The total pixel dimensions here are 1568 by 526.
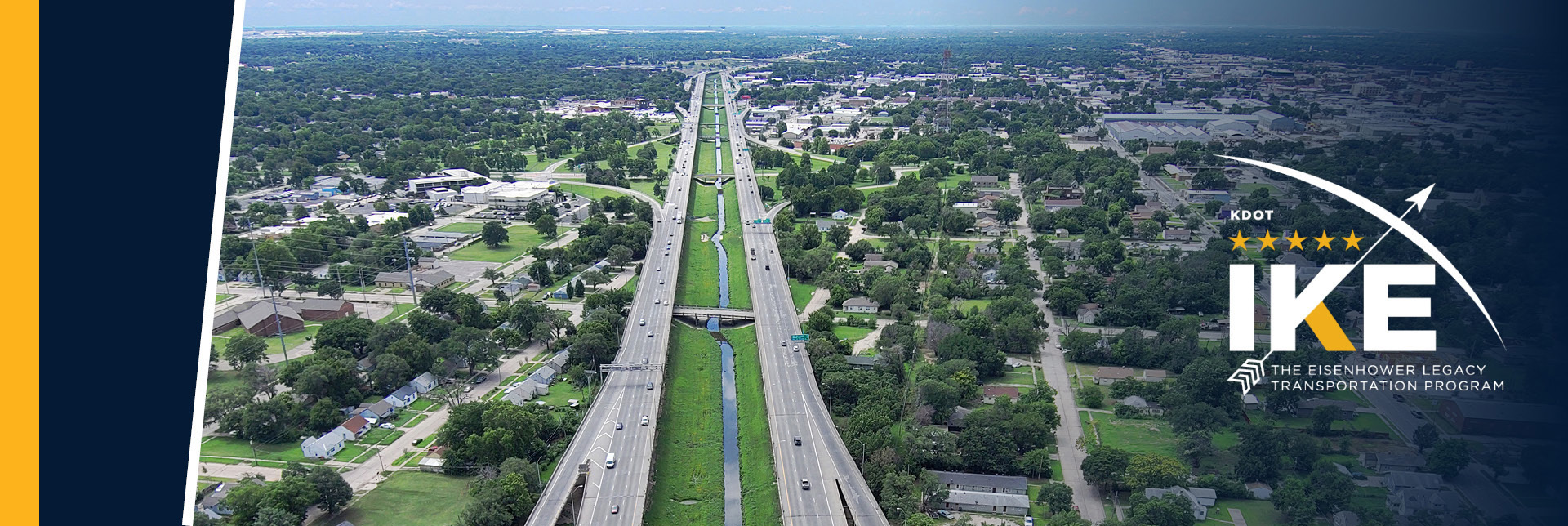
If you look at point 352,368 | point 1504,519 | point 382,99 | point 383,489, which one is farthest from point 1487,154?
point 382,99

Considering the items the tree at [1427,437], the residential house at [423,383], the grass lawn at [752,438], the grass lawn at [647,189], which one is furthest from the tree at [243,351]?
the tree at [1427,437]

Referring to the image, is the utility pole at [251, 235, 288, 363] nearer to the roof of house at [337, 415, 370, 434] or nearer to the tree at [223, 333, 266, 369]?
the tree at [223, 333, 266, 369]

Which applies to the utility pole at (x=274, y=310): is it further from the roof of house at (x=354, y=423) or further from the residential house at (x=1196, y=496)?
the residential house at (x=1196, y=496)

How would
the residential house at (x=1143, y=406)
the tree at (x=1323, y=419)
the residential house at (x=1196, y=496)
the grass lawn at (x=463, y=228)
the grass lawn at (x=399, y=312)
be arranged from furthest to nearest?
the grass lawn at (x=463, y=228) < the grass lawn at (x=399, y=312) < the residential house at (x=1143, y=406) < the tree at (x=1323, y=419) < the residential house at (x=1196, y=496)

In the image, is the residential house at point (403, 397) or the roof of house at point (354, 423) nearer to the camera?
the roof of house at point (354, 423)

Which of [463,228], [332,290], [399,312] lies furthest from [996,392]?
[463,228]
